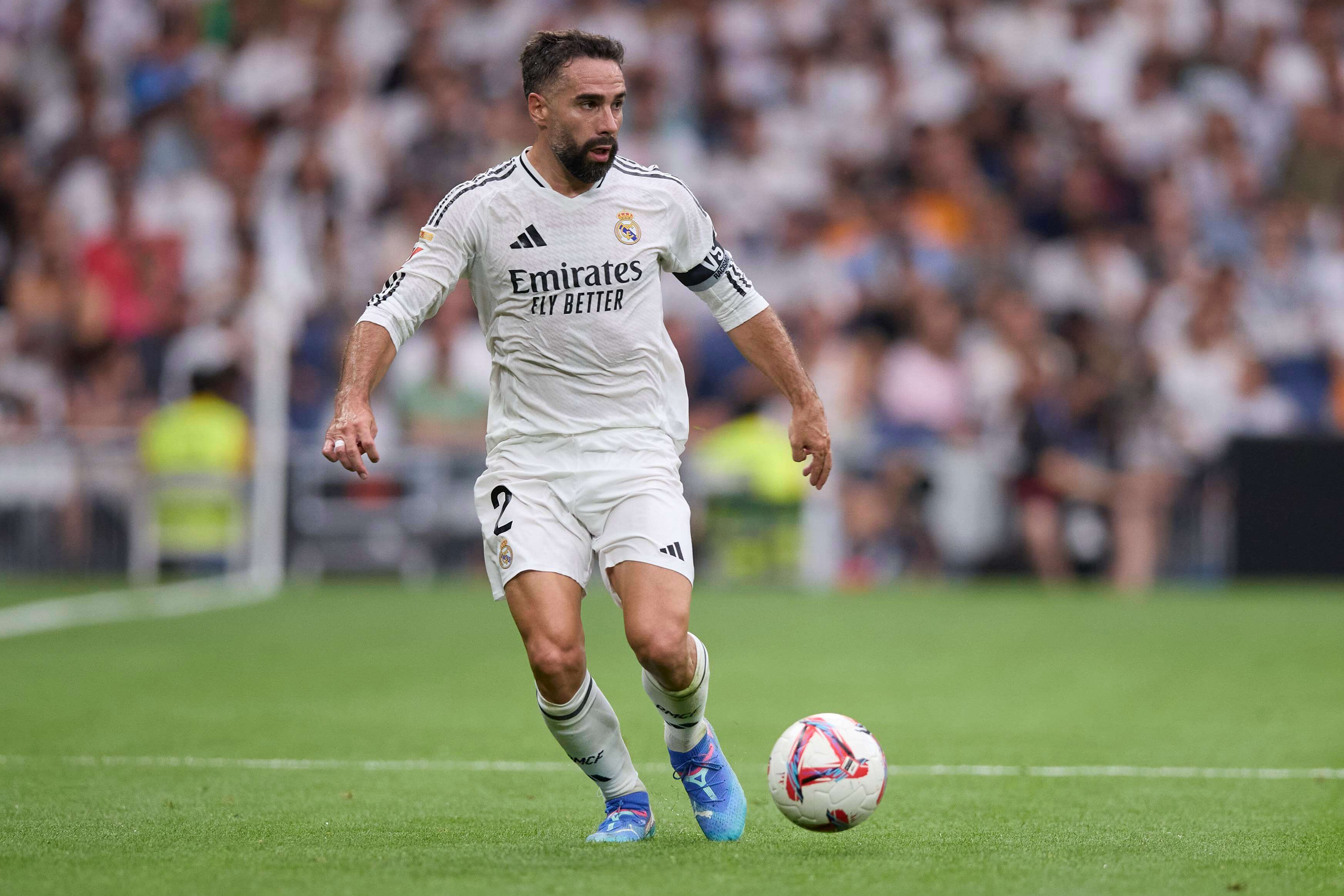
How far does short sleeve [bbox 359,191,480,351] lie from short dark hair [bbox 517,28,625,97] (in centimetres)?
44

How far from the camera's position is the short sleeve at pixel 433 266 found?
605 cm

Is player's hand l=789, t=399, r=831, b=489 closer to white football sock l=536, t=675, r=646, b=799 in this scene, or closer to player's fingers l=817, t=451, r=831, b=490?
player's fingers l=817, t=451, r=831, b=490

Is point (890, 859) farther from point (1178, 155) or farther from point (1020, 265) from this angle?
point (1178, 155)

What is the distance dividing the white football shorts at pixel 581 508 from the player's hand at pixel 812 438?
0.43m

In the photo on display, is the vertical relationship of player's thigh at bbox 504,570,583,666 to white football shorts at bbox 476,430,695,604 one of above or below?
below

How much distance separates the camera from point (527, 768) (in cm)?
791

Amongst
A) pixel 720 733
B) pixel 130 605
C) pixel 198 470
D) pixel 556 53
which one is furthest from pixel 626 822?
pixel 198 470

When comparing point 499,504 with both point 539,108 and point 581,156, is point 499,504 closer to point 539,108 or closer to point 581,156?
point 581,156

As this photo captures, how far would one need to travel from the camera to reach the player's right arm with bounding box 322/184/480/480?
5.60m

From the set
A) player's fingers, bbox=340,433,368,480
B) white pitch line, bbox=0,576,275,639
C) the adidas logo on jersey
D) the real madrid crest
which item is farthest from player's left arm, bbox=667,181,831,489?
white pitch line, bbox=0,576,275,639

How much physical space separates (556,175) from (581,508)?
110cm

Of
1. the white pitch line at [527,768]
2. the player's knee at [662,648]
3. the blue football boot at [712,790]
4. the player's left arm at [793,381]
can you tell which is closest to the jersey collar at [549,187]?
the player's left arm at [793,381]

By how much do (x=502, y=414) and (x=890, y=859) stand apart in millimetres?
1940

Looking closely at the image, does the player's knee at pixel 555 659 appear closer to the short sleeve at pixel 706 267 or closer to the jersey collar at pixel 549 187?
the short sleeve at pixel 706 267
